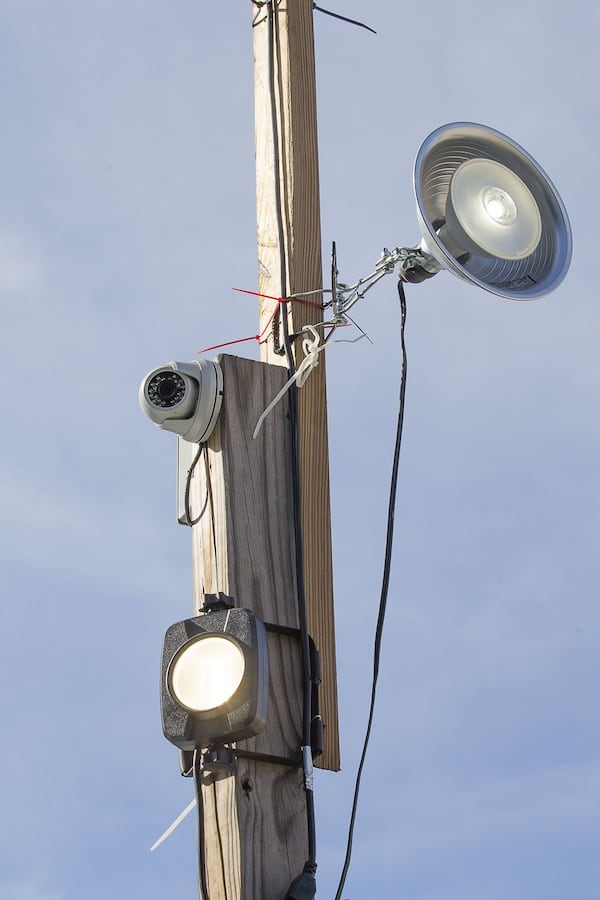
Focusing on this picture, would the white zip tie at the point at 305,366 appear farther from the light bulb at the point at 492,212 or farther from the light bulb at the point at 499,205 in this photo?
the light bulb at the point at 499,205

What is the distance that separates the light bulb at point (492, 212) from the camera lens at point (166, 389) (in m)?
0.78

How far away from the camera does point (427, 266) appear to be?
3709mm

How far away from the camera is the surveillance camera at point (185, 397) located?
343cm

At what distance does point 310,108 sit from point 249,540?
1.51 m

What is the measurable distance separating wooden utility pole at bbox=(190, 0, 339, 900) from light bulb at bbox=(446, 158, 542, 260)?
43cm

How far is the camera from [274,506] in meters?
3.40

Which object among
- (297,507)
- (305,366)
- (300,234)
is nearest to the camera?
(297,507)

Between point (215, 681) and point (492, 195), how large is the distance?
1530 mm

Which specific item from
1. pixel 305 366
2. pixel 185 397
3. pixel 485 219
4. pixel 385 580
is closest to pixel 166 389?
pixel 185 397

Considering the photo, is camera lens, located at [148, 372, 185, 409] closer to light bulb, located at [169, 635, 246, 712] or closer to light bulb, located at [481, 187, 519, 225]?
light bulb, located at [169, 635, 246, 712]

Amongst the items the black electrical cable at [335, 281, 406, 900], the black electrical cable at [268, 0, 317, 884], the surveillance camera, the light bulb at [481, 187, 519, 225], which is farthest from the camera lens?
the light bulb at [481, 187, 519, 225]

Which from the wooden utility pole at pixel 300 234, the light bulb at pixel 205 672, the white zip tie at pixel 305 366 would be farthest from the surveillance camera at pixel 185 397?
the light bulb at pixel 205 672

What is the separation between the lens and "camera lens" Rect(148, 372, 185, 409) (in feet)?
11.3

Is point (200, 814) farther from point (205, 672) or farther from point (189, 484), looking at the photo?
point (189, 484)
